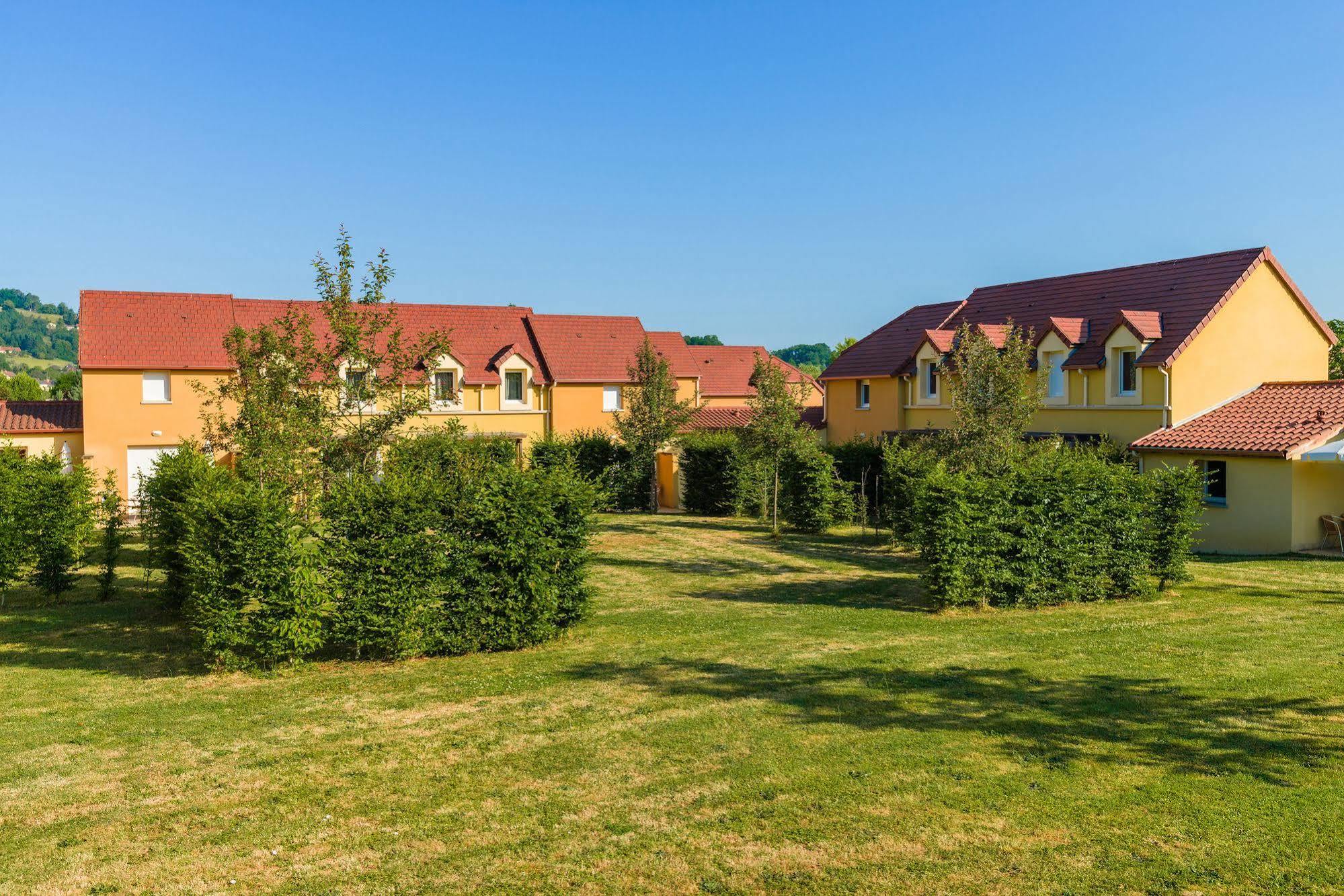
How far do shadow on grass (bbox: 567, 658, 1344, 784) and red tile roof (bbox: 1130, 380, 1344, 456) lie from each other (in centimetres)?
1589

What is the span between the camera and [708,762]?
10102mm

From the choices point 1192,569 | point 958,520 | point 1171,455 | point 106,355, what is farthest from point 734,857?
point 106,355

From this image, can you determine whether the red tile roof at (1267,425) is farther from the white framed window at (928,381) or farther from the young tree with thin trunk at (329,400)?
the young tree with thin trunk at (329,400)

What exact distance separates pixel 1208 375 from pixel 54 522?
30.5 metres

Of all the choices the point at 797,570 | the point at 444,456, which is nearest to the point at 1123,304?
the point at 797,570

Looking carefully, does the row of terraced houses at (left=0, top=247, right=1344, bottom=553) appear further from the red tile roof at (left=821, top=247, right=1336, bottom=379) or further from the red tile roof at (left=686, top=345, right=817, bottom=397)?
the red tile roof at (left=686, top=345, right=817, bottom=397)

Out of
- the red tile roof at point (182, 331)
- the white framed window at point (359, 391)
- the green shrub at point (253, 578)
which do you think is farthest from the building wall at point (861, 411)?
the green shrub at point (253, 578)

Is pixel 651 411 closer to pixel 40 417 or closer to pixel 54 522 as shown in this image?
pixel 54 522

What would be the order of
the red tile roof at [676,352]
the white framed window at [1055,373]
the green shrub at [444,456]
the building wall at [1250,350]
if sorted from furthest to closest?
Result: the red tile roof at [676,352] < the white framed window at [1055,373] < the building wall at [1250,350] < the green shrub at [444,456]

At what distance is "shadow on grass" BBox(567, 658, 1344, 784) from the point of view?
1008cm

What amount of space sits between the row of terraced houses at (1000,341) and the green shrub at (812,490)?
267cm

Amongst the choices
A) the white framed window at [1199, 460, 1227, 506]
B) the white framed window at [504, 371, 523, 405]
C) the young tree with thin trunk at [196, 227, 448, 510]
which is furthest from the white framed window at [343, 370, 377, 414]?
the white framed window at [504, 371, 523, 405]

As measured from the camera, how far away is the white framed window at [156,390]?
1485 inches

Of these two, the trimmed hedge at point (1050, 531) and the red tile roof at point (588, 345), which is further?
the red tile roof at point (588, 345)
